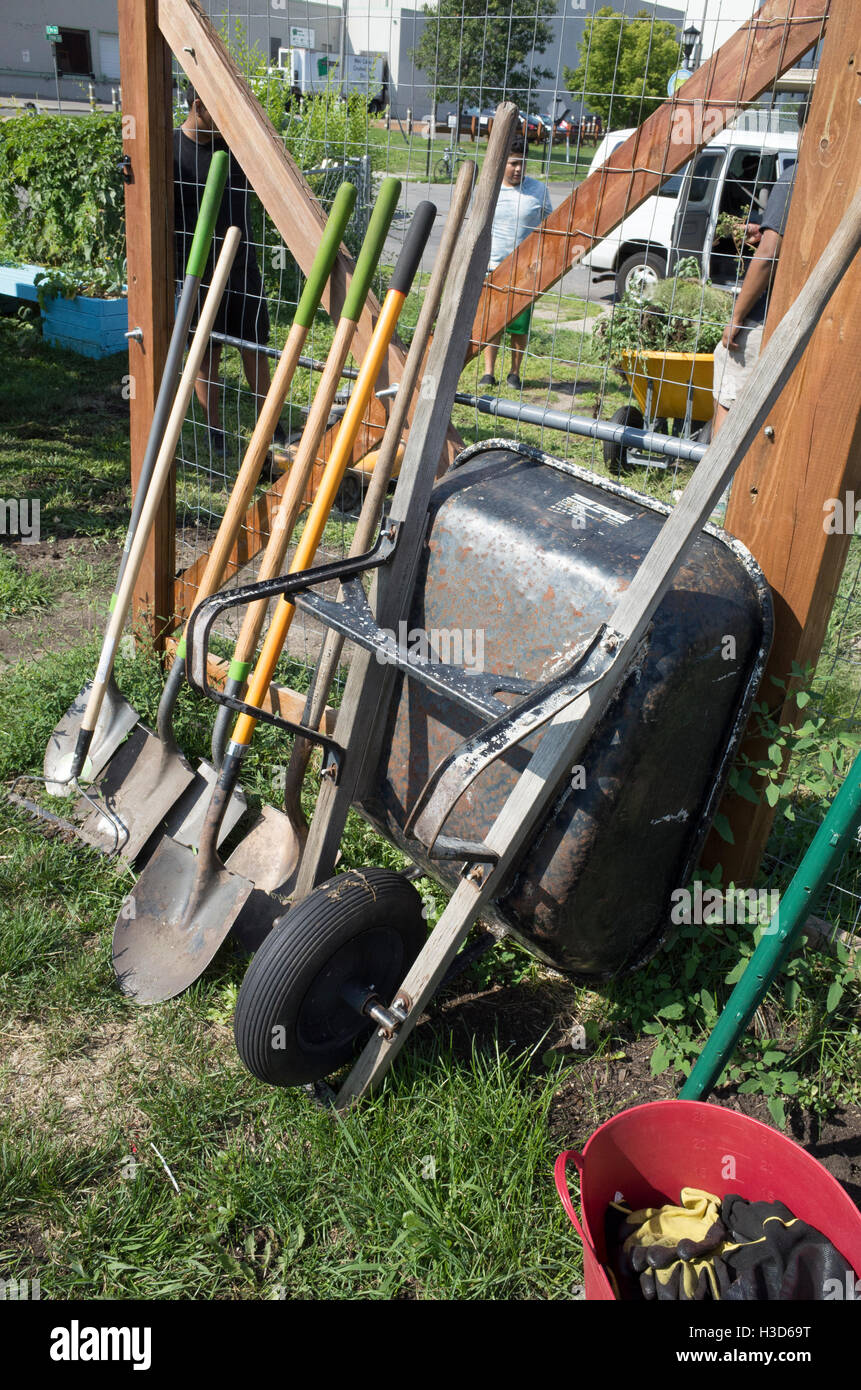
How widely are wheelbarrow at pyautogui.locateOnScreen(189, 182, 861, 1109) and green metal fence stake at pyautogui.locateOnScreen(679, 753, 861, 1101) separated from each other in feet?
1.00

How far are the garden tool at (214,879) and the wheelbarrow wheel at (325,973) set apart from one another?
0.46m

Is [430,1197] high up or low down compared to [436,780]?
down

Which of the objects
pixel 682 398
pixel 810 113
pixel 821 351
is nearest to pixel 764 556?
pixel 821 351

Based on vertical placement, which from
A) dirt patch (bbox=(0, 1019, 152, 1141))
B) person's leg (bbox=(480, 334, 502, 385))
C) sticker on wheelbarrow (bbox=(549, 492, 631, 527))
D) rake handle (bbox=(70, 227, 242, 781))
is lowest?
dirt patch (bbox=(0, 1019, 152, 1141))

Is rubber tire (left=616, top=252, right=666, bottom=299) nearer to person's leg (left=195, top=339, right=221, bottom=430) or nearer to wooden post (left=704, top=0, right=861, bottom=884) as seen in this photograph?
person's leg (left=195, top=339, right=221, bottom=430)

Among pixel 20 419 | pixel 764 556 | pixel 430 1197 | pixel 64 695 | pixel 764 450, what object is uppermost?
pixel 764 450

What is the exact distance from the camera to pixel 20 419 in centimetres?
634

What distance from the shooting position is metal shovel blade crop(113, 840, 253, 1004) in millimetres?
2514

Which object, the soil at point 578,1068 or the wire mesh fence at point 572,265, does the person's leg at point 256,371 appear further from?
the soil at point 578,1068

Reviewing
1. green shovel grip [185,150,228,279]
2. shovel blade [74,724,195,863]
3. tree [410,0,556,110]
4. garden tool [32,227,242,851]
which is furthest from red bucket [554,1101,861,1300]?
green shovel grip [185,150,228,279]

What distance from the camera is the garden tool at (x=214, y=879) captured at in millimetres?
2412

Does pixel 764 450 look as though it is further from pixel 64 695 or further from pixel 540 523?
pixel 64 695

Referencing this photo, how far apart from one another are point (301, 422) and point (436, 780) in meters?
5.45

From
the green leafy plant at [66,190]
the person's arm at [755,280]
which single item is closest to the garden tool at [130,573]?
the person's arm at [755,280]
